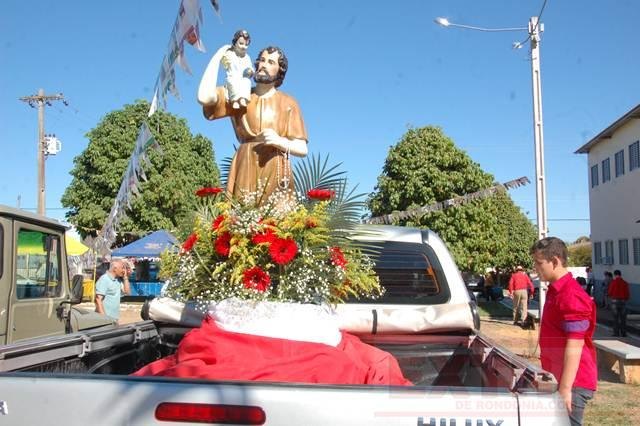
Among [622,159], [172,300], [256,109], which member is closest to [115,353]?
[172,300]

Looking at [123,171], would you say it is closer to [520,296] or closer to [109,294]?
[520,296]

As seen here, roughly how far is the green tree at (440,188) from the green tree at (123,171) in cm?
803

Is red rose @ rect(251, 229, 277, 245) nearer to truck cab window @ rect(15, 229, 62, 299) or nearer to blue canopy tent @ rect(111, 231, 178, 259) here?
truck cab window @ rect(15, 229, 62, 299)

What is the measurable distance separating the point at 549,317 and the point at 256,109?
6.91 feet

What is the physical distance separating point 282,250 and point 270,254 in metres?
0.07

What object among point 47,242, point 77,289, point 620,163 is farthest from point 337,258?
point 620,163

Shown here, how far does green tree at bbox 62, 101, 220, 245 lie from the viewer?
28.6 meters

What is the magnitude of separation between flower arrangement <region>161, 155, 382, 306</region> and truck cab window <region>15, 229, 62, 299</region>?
3.45 m

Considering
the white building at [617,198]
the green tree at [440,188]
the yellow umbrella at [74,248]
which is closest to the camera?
the yellow umbrella at [74,248]

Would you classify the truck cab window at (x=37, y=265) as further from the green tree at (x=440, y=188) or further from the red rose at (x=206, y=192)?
the green tree at (x=440, y=188)

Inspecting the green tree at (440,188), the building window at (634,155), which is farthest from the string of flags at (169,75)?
the building window at (634,155)

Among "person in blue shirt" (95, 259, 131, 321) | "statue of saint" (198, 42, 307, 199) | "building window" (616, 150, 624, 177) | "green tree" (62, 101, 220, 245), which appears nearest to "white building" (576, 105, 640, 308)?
"building window" (616, 150, 624, 177)

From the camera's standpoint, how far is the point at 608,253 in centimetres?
2911

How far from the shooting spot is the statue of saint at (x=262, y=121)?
3816 millimetres
